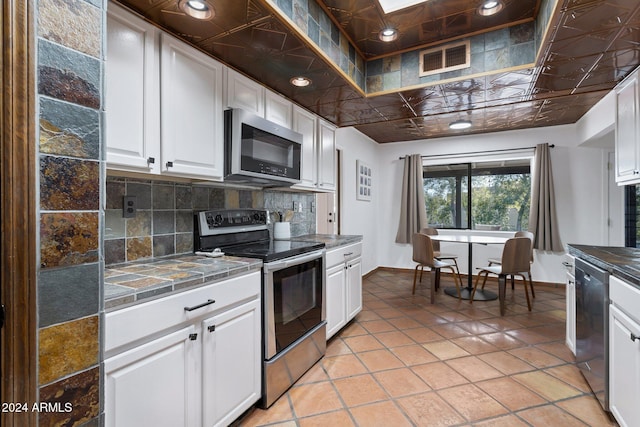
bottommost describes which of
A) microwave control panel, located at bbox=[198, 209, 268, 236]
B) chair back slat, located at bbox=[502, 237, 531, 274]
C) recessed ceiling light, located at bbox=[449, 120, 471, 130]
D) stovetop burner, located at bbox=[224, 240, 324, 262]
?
chair back slat, located at bbox=[502, 237, 531, 274]

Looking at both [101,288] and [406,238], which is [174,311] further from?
[406,238]

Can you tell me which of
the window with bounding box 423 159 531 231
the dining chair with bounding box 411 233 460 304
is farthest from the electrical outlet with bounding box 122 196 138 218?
the window with bounding box 423 159 531 231

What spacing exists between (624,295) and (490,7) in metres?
1.93

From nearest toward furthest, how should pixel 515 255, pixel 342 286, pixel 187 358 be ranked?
pixel 187 358 < pixel 342 286 < pixel 515 255

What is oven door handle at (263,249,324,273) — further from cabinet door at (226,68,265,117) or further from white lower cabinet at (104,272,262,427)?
cabinet door at (226,68,265,117)

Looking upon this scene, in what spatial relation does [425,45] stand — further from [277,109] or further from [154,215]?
[154,215]

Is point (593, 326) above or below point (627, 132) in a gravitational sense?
below

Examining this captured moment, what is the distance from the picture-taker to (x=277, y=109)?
97.8 inches

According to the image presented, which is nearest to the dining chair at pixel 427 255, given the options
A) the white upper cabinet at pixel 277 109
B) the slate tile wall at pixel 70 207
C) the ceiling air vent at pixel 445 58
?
the ceiling air vent at pixel 445 58

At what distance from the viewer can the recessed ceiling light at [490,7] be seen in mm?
2047

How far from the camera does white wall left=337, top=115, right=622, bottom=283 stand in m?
4.20

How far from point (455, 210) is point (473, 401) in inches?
149

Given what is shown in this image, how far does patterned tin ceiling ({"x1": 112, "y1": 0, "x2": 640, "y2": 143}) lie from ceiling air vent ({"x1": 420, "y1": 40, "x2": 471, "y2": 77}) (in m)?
0.07

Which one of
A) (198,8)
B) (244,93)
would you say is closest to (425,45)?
(244,93)
